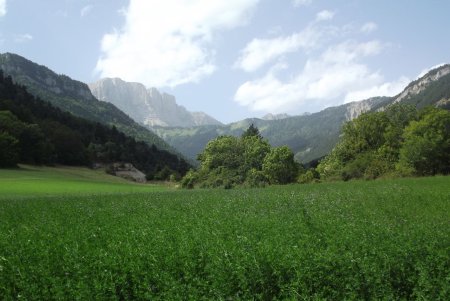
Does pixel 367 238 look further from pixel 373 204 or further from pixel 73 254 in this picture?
pixel 373 204

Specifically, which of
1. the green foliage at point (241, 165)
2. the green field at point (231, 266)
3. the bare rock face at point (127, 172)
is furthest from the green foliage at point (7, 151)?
the green field at point (231, 266)

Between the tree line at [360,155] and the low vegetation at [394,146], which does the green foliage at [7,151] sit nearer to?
the tree line at [360,155]

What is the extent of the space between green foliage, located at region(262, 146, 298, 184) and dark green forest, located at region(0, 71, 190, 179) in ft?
146

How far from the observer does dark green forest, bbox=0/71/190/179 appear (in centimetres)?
9954

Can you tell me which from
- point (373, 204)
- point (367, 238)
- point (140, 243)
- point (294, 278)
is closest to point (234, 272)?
point (294, 278)

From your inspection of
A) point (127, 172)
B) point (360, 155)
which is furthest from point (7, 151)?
point (360, 155)

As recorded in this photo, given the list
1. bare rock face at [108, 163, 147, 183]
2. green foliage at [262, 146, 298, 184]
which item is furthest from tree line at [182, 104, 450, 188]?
bare rock face at [108, 163, 147, 183]

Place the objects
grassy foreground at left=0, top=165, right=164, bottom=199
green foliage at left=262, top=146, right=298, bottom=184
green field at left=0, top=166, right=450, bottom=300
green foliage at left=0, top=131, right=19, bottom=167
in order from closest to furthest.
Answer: green field at left=0, top=166, right=450, bottom=300, grassy foreground at left=0, top=165, right=164, bottom=199, green foliage at left=262, top=146, right=298, bottom=184, green foliage at left=0, top=131, right=19, bottom=167

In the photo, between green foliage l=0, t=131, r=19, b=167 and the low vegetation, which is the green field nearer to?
the low vegetation

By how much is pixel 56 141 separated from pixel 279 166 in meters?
65.0

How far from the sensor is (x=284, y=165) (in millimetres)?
85562

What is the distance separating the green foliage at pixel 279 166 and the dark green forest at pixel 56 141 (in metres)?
44.5

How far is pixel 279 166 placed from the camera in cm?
8450

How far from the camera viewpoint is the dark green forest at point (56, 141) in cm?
9954
